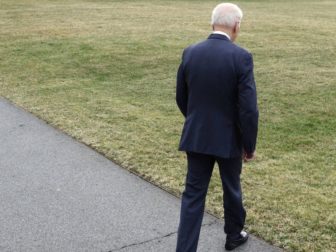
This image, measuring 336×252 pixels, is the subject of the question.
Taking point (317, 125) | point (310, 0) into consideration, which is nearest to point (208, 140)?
point (317, 125)

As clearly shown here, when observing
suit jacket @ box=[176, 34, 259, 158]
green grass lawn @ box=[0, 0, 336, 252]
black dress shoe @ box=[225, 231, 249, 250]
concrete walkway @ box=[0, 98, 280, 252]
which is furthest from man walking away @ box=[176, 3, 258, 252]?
green grass lawn @ box=[0, 0, 336, 252]

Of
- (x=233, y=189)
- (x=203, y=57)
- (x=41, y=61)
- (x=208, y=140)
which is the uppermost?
(x=203, y=57)

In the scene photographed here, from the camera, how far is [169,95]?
395 inches

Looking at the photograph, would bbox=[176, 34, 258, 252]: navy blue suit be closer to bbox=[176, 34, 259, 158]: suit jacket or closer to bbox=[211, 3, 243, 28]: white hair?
bbox=[176, 34, 259, 158]: suit jacket

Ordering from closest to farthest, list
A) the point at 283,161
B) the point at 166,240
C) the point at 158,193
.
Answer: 1. the point at 166,240
2. the point at 158,193
3. the point at 283,161

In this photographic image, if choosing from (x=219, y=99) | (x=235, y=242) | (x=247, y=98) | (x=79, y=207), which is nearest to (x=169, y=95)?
(x=79, y=207)

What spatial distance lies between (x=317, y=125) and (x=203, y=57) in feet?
15.3

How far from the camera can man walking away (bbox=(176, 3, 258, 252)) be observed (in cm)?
383

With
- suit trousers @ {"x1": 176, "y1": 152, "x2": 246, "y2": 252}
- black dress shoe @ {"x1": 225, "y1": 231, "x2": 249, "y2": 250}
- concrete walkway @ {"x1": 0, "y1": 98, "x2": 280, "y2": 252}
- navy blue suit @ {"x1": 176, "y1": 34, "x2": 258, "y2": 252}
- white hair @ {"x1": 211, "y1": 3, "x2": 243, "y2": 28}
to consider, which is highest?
white hair @ {"x1": 211, "y1": 3, "x2": 243, "y2": 28}

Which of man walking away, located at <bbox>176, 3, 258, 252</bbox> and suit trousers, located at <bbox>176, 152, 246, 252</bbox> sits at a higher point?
man walking away, located at <bbox>176, 3, 258, 252</bbox>

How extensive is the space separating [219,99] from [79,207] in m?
2.12

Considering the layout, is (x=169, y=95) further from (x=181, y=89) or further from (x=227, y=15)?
(x=227, y=15)

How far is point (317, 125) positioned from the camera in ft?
26.6

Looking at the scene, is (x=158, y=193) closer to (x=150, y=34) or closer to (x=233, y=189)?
(x=233, y=189)
